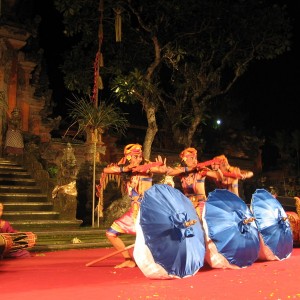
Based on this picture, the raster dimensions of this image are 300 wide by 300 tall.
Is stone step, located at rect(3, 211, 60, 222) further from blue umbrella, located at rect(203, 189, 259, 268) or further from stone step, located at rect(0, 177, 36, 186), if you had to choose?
blue umbrella, located at rect(203, 189, 259, 268)

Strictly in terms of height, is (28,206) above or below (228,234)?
above

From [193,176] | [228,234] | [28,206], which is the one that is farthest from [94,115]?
[228,234]

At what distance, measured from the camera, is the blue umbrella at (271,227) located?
6.73m

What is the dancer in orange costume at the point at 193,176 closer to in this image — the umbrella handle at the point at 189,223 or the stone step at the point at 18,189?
the umbrella handle at the point at 189,223

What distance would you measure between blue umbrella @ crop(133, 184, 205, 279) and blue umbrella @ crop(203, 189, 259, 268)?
48 cm

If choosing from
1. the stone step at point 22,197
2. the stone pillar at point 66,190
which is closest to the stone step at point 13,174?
the stone step at point 22,197

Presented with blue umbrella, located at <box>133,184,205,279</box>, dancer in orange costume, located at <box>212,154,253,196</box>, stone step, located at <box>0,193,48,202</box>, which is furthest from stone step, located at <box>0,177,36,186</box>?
blue umbrella, located at <box>133,184,205,279</box>

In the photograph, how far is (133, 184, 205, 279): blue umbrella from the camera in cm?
515

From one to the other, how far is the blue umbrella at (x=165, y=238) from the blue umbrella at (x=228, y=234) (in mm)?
478

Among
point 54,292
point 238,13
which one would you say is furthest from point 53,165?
point 54,292

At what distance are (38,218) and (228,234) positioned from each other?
21.7ft

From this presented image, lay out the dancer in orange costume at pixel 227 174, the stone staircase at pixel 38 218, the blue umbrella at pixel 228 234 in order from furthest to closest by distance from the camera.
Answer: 1. the stone staircase at pixel 38 218
2. the dancer in orange costume at pixel 227 174
3. the blue umbrella at pixel 228 234

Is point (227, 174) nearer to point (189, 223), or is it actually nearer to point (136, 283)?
point (189, 223)

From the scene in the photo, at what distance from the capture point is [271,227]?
22.3ft
